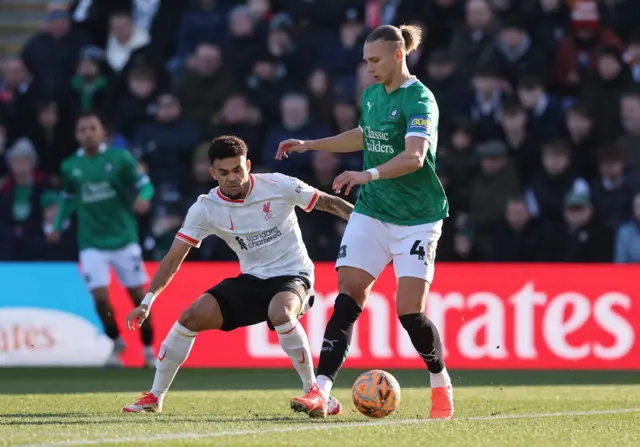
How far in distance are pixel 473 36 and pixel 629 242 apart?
127 inches

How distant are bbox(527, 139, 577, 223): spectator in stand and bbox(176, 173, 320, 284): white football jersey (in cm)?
631

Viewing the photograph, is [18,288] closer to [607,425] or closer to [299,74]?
[299,74]

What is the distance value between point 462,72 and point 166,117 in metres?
3.41

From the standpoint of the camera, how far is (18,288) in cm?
1282

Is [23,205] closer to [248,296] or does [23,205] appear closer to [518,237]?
[518,237]

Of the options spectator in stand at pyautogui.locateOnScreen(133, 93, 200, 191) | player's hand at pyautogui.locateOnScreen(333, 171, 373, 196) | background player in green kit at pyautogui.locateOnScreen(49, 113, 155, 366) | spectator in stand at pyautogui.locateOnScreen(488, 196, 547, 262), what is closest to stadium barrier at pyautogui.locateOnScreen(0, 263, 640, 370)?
background player in green kit at pyautogui.locateOnScreen(49, 113, 155, 366)

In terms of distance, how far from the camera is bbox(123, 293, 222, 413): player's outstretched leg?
774 centimetres

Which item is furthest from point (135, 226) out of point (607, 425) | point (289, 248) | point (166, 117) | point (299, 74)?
point (607, 425)

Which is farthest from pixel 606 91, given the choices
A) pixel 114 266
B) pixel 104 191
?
pixel 114 266

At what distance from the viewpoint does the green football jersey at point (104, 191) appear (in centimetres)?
1305

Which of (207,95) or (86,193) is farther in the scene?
(207,95)

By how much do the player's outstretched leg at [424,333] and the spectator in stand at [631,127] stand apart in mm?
7397

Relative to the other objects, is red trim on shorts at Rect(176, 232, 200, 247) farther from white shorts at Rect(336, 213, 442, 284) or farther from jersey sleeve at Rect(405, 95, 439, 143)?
jersey sleeve at Rect(405, 95, 439, 143)

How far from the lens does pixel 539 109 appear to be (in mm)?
14680
